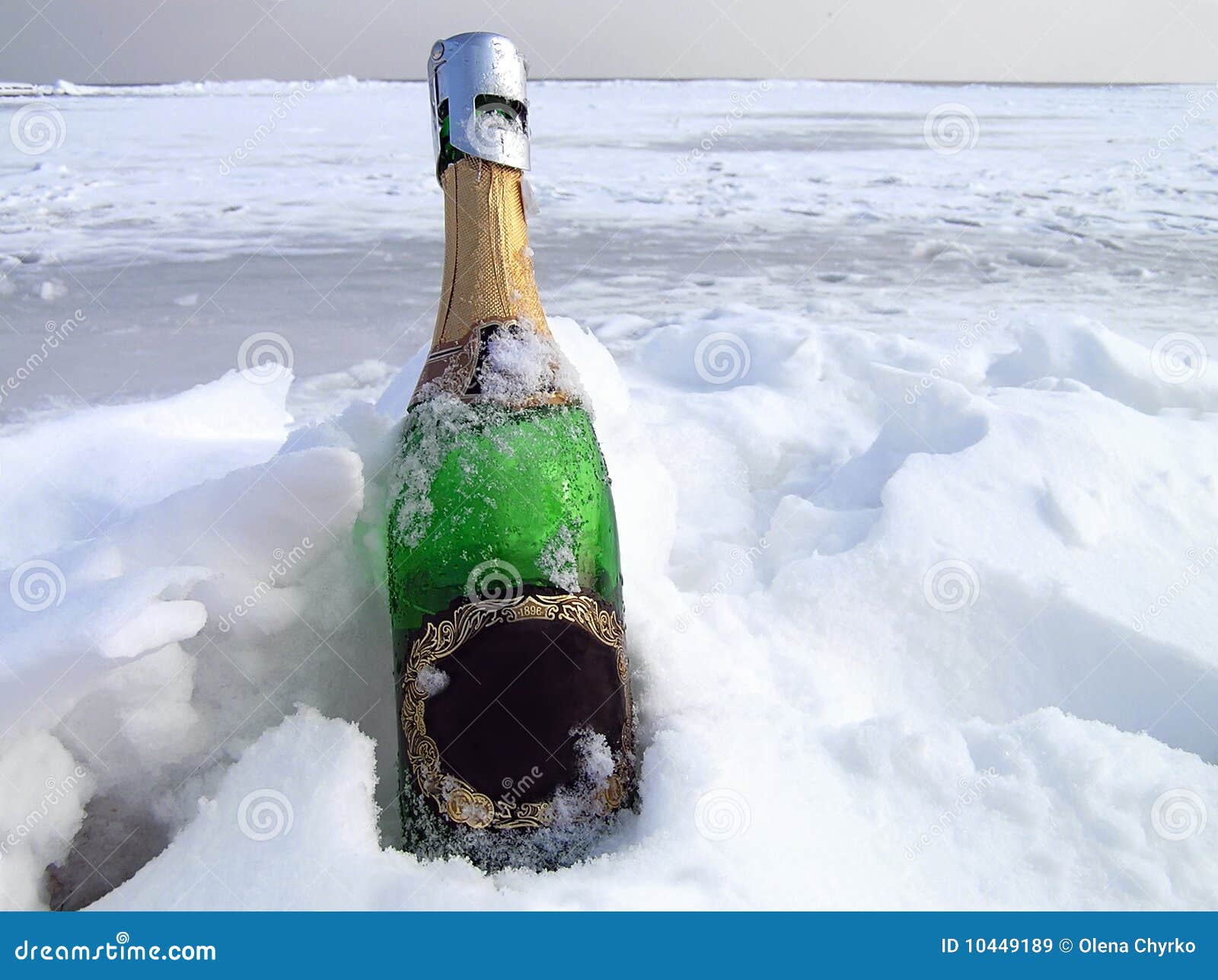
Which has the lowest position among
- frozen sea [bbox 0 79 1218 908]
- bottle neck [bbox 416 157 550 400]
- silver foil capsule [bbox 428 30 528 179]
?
frozen sea [bbox 0 79 1218 908]

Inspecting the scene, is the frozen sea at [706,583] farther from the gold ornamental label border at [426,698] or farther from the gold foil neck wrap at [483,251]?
the gold foil neck wrap at [483,251]

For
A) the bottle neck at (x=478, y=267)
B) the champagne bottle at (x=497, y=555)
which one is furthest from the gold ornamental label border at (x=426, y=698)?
the bottle neck at (x=478, y=267)

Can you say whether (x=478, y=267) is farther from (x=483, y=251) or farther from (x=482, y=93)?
(x=482, y=93)

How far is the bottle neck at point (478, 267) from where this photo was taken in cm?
129

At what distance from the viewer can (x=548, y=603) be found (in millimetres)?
1096

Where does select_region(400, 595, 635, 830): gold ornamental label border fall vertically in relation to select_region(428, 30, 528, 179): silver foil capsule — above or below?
below

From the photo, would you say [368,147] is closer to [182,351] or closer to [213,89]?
[182,351]

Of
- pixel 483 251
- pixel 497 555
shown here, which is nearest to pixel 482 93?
pixel 483 251

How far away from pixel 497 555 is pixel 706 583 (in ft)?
1.60

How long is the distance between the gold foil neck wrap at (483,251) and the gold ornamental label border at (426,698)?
440mm

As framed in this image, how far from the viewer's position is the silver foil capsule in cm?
121

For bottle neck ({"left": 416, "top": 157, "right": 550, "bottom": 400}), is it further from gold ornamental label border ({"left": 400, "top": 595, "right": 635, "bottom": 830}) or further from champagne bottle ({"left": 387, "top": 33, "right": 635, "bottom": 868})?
gold ornamental label border ({"left": 400, "top": 595, "right": 635, "bottom": 830})

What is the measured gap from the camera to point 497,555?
119 centimetres

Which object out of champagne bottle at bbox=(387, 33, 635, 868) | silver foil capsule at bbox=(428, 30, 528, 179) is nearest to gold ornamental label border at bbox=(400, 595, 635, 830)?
champagne bottle at bbox=(387, 33, 635, 868)
